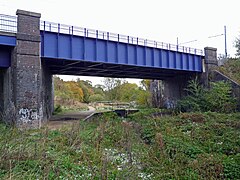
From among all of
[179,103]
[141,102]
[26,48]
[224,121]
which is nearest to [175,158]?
[224,121]

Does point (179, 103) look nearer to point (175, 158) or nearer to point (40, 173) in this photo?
point (175, 158)

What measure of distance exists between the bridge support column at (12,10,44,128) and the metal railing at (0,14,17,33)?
0.30 meters

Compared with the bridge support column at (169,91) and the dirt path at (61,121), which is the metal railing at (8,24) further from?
the bridge support column at (169,91)

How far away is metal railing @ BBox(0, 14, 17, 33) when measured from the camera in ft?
56.9

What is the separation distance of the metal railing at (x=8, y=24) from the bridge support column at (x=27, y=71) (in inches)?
11.6

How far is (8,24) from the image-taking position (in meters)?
17.4

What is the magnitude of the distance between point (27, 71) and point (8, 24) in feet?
11.6

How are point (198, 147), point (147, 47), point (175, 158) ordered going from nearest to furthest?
point (175, 158), point (198, 147), point (147, 47)

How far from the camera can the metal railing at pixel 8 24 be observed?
17328 mm

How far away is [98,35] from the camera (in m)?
22.5

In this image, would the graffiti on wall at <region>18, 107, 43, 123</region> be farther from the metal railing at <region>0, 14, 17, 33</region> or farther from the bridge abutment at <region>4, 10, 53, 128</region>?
the metal railing at <region>0, 14, 17, 33</region>

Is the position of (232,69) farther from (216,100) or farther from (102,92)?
(102,92)

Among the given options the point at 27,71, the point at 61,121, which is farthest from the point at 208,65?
the point at 27,71

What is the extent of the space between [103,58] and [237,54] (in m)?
16.2
